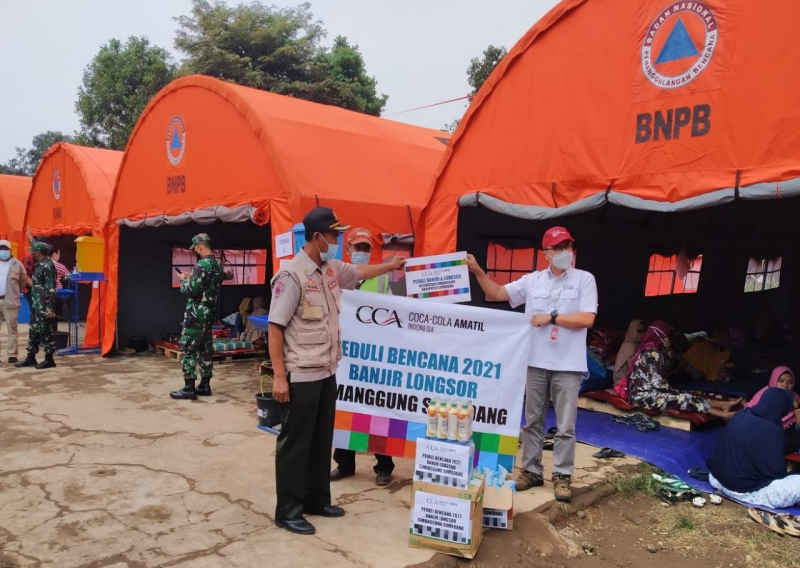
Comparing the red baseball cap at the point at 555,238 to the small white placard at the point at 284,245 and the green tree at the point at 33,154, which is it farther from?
the green tree at the point at 33,154

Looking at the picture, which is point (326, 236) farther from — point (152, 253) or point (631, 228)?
point (152, 253)

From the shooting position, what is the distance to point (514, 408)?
4316mm

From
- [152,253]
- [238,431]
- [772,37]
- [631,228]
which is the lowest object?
[238,431]

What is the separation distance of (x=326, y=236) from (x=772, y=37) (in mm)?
3549

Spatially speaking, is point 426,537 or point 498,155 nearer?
point 426,537

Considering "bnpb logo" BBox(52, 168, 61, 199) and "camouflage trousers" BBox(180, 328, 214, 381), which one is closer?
"camouflage trousers" BBox(180, 328, 214, 381)

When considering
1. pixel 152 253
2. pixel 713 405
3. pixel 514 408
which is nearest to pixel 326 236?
pixel 514 408

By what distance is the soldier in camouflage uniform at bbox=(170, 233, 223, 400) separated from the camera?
719 centimetres

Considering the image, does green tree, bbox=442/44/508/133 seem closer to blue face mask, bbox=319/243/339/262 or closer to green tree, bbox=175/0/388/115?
green tree, bbox=175/0/388/115

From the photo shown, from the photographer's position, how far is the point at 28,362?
915 centimetres

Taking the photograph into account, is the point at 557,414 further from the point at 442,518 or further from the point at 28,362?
the point at 28,362

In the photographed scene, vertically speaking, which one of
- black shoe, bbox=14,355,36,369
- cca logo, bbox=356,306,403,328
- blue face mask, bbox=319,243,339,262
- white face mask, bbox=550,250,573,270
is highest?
white face mask, bbox=550,250,573,270

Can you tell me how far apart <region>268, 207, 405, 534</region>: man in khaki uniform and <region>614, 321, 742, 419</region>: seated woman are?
13.1 ft

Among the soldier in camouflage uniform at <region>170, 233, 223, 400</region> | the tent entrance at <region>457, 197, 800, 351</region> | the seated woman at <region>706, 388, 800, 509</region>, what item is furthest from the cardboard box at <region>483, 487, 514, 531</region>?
the soldier in camouflage uniform at <region>170, 233, 223, 400</region>
